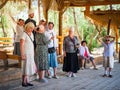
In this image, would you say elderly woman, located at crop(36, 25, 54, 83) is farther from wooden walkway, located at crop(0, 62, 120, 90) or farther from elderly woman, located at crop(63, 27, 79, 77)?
elderly woman, located at crop(63, 27, 79, 77)

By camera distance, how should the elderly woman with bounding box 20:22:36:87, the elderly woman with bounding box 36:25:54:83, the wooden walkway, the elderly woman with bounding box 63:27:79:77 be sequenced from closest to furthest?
1. the elderly woman with bounding box 20:22:36:87
2. the wooden walkway
3. the elderly woman with bounding box 36:25:54:83
4. the elderly woman with bounding box 63:27:79:77

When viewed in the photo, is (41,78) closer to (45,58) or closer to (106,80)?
(45,58)

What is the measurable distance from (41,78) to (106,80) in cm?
175

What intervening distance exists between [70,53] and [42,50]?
52.9 inches

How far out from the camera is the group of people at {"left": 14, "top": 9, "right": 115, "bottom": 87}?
6.78 metres

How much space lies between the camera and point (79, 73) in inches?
375

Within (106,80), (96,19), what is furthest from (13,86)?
(96,19)

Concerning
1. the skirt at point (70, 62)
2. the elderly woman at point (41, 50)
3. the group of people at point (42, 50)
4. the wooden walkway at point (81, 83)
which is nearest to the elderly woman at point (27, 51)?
the group of people at point (42, 50)

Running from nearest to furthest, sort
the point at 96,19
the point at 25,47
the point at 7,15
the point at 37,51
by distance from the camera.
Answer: the point at 25,47, the point at 37,51, the point at 96,19, the point at 7,15

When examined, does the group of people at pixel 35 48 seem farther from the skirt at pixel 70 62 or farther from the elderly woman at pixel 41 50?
the skirt at pixel 70 62

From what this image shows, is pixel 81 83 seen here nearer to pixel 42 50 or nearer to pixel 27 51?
pixel 42 50

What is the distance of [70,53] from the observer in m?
8.69

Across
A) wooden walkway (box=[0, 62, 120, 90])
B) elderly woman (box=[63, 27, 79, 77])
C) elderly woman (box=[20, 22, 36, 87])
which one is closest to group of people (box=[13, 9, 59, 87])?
elderly woman (box=[20, 22, 36, 87])

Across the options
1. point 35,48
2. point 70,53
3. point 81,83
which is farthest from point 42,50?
point 70,53
